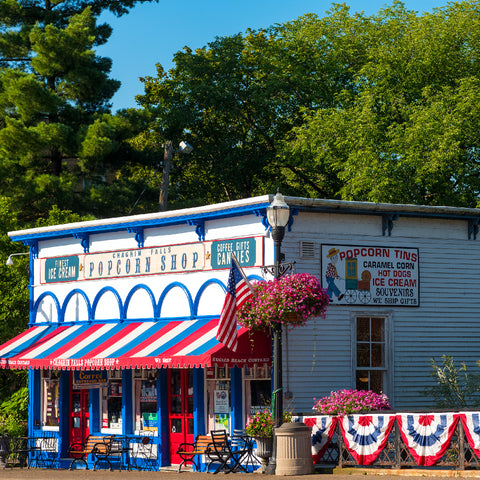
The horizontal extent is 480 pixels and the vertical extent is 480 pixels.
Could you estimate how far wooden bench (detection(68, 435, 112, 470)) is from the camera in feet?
76.3

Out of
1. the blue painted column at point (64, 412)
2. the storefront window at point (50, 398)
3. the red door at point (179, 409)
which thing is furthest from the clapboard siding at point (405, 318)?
the storefront window at point (50, 398)

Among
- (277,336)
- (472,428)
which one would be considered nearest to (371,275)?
(277,336)

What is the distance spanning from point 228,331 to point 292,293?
158 cm

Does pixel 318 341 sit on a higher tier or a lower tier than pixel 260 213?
lower

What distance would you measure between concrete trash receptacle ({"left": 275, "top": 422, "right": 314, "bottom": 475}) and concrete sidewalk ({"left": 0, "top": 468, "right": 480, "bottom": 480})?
0.19 meters

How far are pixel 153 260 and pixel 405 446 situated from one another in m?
8.90

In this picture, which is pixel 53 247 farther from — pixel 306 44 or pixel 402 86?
pixel 306 44

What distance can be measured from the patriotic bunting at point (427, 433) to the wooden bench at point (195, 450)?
16.1 ft

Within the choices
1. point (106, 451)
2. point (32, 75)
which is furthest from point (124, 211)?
point (106, 451)

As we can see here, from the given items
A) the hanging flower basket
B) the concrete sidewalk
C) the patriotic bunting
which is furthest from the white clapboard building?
the patriotic bunting

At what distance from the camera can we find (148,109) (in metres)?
42.8

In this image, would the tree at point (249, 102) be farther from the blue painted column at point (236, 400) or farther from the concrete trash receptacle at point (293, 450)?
the concrete trash receptacle at point (293, 450)

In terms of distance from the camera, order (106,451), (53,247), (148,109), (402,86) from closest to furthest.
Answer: (106,451) < (53,247) < (402,86) < (148,109)

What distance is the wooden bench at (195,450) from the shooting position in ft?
69.3
